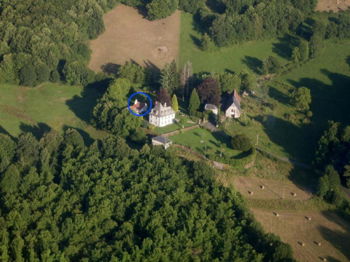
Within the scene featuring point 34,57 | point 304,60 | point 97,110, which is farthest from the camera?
point 304,60

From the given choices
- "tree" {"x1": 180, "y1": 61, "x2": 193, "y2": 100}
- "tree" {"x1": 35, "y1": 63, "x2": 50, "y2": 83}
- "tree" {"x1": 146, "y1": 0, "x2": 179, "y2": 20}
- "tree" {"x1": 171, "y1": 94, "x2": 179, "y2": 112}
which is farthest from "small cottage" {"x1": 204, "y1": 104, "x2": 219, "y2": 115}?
"tree" {"x1": 146, "y1": 0, "x2": 179, "y2": 20}

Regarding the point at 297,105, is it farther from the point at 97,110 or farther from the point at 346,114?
Result: the point at 97,110

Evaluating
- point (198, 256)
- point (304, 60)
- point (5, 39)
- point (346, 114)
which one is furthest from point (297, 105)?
point (5, 39)

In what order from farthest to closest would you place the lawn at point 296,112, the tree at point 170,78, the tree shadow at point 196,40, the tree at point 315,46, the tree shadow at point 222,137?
the tree shadow at point 196,40
the tree at point 315,46
the tree at point 170,78
the lawn at point 296,112
the tree shadow at point 222,137

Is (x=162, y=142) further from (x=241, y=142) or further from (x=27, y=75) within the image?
(x=27, y=75)

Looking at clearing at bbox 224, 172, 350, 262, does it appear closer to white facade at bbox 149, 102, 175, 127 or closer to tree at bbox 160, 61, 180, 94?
white facade at bbox 149, 102, 175, 127

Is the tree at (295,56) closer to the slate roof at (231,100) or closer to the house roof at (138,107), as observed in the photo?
the slate roof at (231,100)

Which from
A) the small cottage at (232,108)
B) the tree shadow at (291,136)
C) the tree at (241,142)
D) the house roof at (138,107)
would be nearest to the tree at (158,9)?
the house roof at (138,107)
